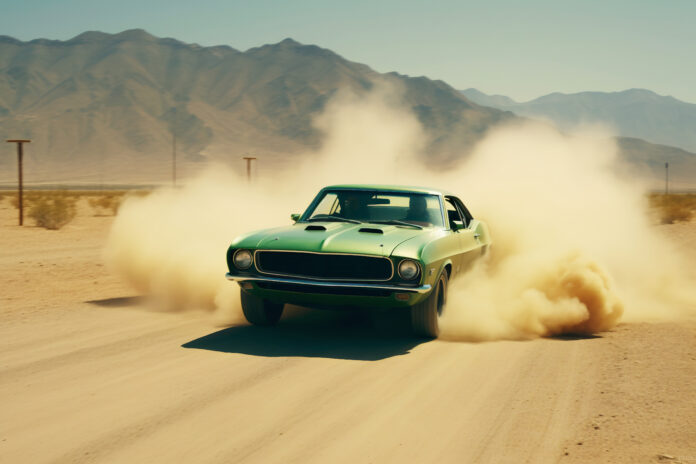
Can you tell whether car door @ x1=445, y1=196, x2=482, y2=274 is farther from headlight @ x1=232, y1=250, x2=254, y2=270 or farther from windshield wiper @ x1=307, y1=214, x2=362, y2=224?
headlight @ x1=232, y1=250, x2=254, y2=270

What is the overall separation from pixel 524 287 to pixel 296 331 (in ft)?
9.39

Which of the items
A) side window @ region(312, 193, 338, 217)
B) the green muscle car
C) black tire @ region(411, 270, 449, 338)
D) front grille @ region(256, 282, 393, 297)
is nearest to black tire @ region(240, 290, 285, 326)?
the green muscle car

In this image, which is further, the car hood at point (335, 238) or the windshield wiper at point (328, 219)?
the windshield wiper at point (328, 219)

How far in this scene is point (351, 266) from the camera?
22.8 ft

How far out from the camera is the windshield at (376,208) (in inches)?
330

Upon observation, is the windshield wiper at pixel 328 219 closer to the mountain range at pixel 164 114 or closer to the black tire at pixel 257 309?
the black tire at pixel 257 309

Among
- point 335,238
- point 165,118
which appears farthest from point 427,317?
point 165,118

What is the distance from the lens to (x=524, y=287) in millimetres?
8875

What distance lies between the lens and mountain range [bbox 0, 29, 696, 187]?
13238 centimetres

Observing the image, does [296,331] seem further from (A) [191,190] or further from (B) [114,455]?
(A) [191,190]

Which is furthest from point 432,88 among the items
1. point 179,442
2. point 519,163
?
point 179,442

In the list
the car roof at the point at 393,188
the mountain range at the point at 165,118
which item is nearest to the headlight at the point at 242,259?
the car roof at the point at 393,188

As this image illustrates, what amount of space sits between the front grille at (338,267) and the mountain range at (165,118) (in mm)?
117316

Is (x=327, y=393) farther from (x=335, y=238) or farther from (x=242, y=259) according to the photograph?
(x=242, y=259)
